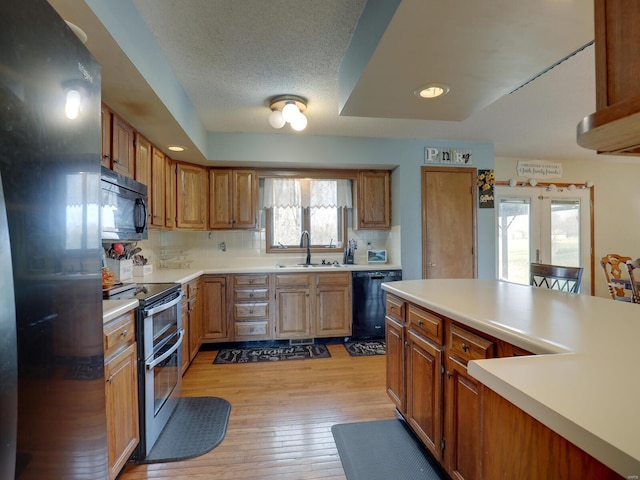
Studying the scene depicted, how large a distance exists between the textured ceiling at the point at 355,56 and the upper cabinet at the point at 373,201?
112 cm

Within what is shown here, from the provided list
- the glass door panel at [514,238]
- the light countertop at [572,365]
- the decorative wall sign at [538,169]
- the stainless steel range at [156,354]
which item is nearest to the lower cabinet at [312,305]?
the stainless steel range at [156,354]

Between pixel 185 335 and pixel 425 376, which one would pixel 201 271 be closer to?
pixel 185 335

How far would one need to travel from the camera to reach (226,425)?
6.60ft

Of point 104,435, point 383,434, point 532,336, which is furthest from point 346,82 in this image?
point 383,434

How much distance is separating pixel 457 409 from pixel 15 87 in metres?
1.75

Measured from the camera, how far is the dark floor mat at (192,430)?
5.73ft

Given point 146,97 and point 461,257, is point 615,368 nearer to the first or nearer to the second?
point 146,97

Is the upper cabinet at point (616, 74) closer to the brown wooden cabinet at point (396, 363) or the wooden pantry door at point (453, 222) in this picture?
the brown wooden cabinet at point (396, 363)

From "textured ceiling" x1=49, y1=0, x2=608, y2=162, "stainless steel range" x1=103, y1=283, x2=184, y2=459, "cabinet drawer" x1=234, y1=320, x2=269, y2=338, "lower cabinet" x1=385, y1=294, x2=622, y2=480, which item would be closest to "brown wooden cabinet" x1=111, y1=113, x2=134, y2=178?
"textured ceiling" x1=49, y1=0, x2=608, y2=162

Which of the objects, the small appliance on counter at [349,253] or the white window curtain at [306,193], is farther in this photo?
the small appliance on counter at [349,253]

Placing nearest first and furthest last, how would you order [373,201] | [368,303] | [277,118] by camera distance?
1. [277,118]
2. [368,303]
3. [373,201]

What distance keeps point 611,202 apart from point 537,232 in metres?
1.43

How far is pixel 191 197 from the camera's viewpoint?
11.6 ft

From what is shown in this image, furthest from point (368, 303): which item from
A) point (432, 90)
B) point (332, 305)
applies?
point (432, 90)
